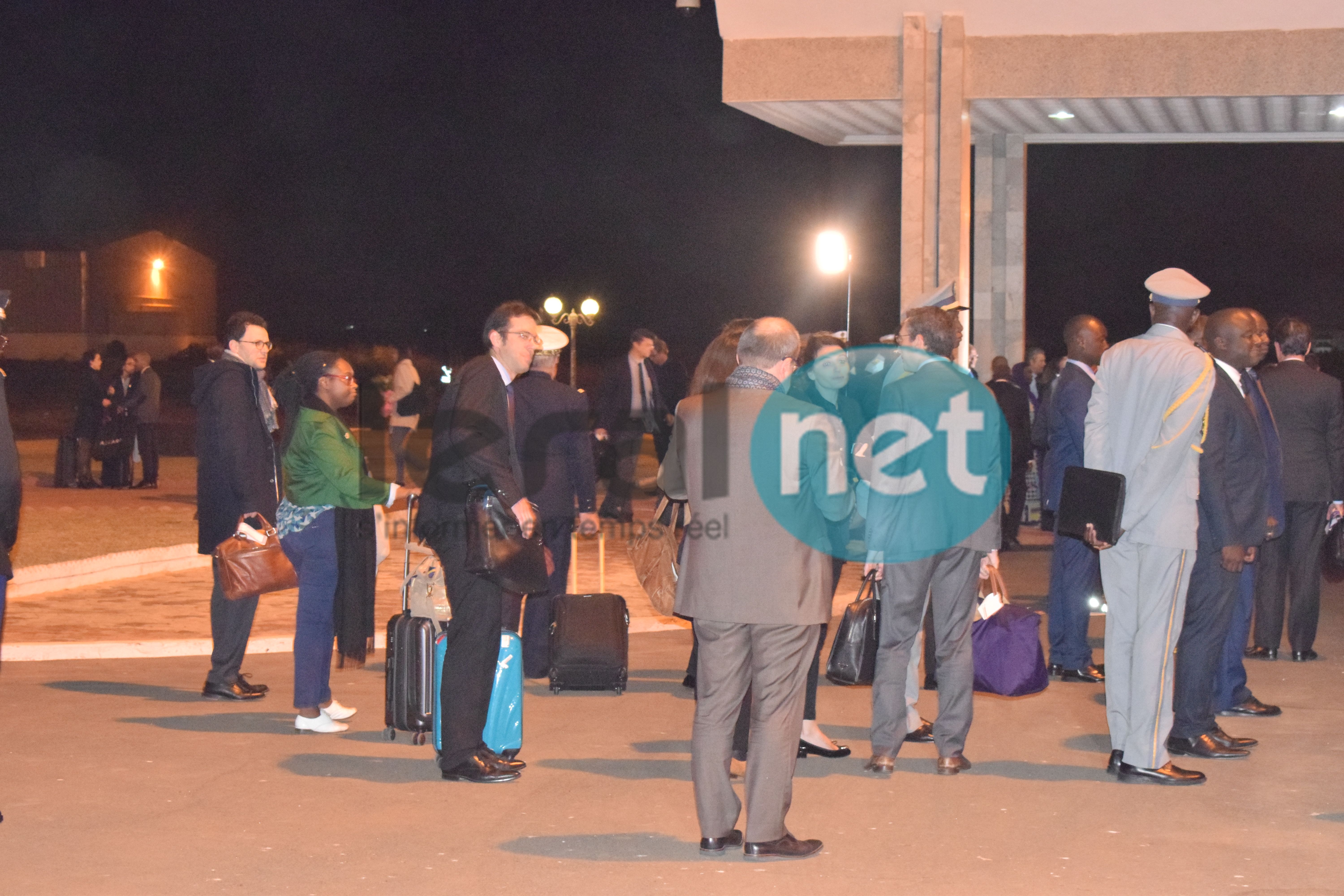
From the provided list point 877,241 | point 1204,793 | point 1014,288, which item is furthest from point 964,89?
point 1204,793

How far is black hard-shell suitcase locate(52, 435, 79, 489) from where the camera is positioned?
1994cm

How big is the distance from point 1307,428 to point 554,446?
4.44 metres

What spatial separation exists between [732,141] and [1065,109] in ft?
175

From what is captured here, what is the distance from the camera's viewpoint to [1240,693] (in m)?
7.35

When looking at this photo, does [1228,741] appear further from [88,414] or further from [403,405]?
[88,414]

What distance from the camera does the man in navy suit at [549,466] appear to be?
797 cm

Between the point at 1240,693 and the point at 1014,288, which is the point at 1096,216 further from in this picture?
the point at 1240,693

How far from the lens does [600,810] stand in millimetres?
5535

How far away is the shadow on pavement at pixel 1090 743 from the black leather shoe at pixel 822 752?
104cm

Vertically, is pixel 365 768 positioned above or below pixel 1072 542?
below

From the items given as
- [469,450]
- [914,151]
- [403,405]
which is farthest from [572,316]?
[469,450]

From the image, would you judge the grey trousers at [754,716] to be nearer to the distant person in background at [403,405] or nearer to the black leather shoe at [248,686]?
the black leather shoe at [248,686]

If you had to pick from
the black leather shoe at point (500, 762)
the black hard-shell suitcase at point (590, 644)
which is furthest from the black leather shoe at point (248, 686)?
the black leather shoe at point (500, 762)

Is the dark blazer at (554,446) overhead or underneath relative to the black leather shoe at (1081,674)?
overhead
